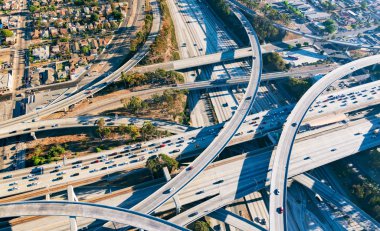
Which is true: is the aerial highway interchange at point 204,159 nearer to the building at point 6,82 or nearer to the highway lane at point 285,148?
the highway lane at point 285,148

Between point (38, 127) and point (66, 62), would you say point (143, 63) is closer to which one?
point (66, 62)

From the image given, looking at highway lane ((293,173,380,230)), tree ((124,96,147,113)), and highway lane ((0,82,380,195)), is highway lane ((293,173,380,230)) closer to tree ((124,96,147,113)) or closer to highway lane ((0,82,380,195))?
highway lane ((0,82,380,195))

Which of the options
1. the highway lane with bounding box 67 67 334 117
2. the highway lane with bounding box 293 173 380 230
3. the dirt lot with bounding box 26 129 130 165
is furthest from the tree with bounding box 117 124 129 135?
the highway lane with bounding box 293 173 380 230

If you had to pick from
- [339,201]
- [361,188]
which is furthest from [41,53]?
[361,188]

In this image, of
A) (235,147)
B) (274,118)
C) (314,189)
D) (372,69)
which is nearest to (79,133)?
(235,147)

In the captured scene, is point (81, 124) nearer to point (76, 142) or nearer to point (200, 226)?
point (76, 142)

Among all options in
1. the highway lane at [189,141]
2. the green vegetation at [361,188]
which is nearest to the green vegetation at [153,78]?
the highway lane at [189,141]
